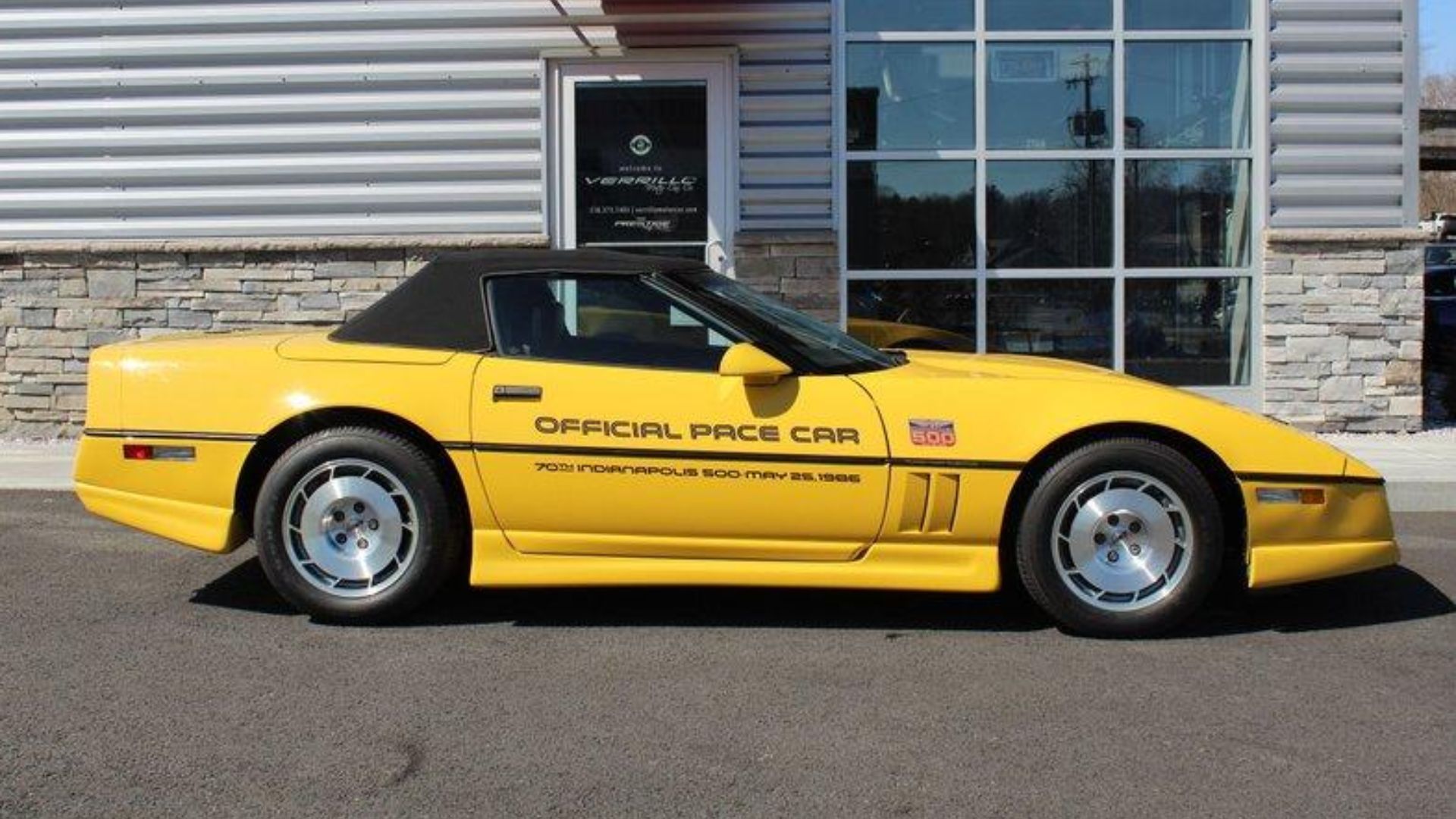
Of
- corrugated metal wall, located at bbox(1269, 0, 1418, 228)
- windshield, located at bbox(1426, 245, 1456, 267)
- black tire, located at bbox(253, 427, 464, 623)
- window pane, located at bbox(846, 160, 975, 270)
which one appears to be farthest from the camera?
windshield, located at bbox(1426, 245, 1456, 267)

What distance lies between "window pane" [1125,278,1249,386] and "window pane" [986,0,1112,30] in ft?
6.31

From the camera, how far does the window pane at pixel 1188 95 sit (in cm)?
1010

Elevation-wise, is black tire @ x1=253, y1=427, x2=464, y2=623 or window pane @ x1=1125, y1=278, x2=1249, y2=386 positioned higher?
window pane @ x1=1125, y1=278, x2=1249, y2=386

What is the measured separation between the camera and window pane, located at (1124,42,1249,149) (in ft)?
33.1

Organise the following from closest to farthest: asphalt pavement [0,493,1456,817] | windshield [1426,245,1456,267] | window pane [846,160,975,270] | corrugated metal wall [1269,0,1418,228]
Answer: asphalt pavement [0,493,1456,817]
corrugated metal wall [1269,0,1418,228]
window pane [846,160,975,270]
windshield [1426,245,1456,267]

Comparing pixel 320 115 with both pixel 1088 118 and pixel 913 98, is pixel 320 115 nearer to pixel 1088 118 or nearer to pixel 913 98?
pixel 913 98

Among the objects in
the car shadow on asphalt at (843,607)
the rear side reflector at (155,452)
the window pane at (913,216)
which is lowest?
the car shadow on asphalt at (843,607)

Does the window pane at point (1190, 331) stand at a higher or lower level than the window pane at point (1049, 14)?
lower

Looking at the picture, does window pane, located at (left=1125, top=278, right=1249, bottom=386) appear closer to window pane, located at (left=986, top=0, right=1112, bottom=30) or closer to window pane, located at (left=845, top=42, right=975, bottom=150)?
window pane, located at (left=845, top=42, right=975, bottom=150)

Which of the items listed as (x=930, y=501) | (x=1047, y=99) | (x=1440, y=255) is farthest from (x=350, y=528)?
(x=1440, y=255)

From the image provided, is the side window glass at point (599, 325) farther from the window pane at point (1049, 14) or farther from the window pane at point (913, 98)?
the window pane at point (1049, 14)

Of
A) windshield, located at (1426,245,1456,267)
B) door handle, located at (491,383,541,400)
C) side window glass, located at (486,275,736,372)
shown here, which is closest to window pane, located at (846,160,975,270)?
side window glass, located at (486,275,736,372)

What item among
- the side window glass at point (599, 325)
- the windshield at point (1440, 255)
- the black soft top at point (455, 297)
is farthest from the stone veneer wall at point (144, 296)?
the windshield at point (1440, 255)

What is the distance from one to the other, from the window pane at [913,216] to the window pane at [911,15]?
96 cm
